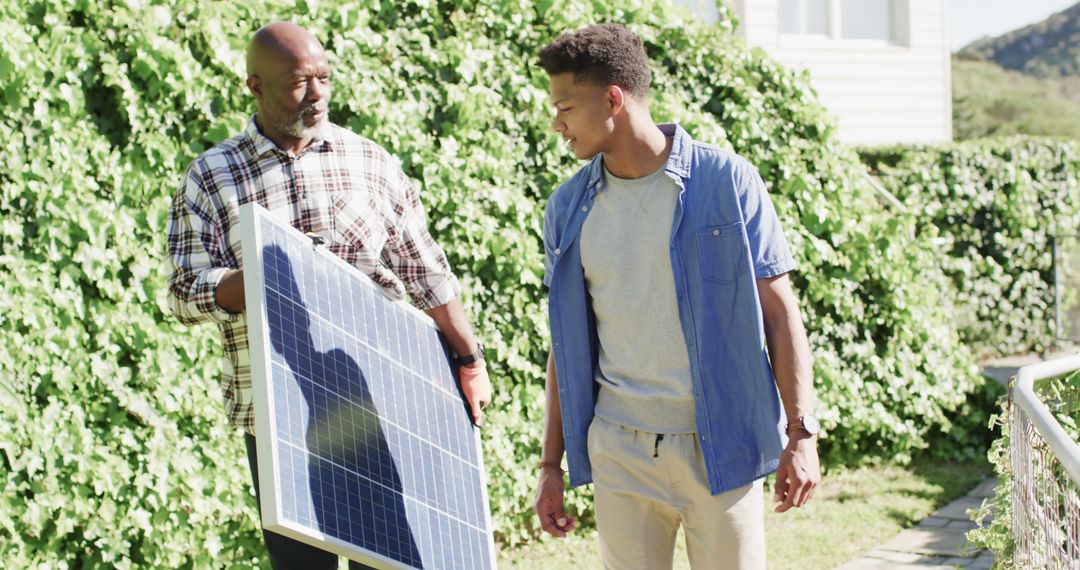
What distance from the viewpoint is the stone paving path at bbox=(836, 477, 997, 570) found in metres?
5.73

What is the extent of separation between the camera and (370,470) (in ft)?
10.1

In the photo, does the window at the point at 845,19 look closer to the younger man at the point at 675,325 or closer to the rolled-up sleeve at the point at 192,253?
the younger man at the point at 675,325

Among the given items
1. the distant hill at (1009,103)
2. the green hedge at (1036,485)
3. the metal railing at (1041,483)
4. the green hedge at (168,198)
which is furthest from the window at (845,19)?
the distant hill at (1009,103)

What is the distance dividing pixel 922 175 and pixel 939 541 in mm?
4745

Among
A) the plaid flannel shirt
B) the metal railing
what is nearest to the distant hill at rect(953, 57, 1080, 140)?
the metal railing

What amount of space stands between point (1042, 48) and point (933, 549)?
56365 millimetres

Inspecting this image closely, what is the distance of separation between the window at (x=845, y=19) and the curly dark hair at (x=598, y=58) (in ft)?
34.7

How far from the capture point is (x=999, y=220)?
33.9 ft

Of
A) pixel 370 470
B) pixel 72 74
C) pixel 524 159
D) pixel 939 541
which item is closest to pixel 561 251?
pixel 370 470

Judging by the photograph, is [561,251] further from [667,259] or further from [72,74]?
[72,74]

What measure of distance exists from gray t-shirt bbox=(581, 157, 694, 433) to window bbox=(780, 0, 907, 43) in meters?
10.6

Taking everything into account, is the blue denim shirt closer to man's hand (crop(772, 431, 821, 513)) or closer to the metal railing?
man's hand (crop(772, 431, 821, 513))

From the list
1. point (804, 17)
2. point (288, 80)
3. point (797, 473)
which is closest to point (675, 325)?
point (797, 473)

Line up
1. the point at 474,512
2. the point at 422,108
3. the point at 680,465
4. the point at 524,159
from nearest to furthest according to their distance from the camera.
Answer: the point at 680,465, the point at 474,512, the point at 422,108, the point at 524,159
